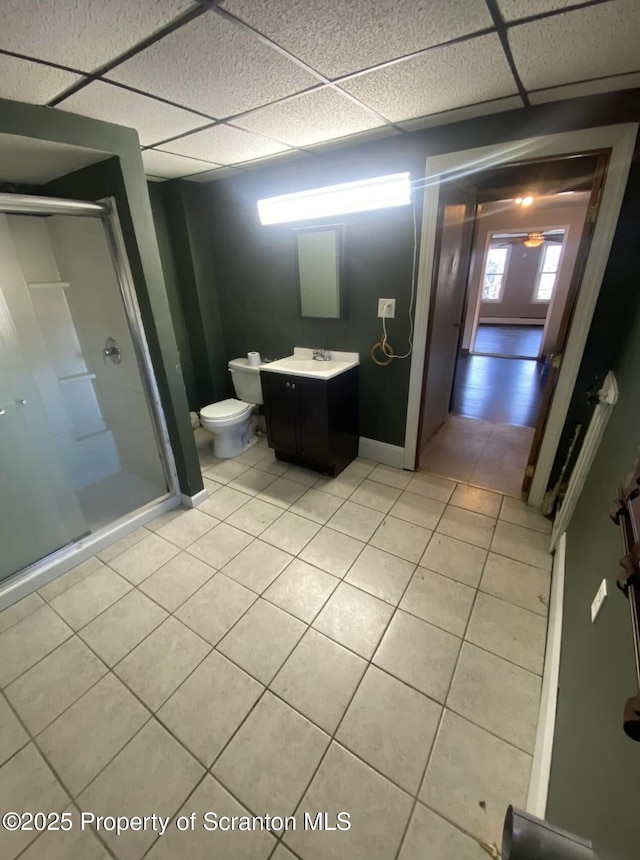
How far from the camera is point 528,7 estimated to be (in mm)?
979

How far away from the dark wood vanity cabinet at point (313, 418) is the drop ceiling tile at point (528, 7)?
5.72 ft

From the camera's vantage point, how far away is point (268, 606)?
174 centimetres

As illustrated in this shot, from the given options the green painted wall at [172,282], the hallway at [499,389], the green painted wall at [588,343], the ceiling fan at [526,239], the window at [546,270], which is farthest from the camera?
the window at [546,270]

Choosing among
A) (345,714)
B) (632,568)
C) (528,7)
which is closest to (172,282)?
(528,7)

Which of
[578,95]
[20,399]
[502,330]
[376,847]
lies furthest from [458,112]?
[502,330]

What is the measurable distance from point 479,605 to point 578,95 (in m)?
2.43

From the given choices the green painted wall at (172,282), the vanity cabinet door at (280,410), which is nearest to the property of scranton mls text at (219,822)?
the vanity cabinet door at (280,410)

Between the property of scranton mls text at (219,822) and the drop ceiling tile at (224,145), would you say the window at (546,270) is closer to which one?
the drop ceiling tile at (224,145)

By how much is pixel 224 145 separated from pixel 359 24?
134 centimetres

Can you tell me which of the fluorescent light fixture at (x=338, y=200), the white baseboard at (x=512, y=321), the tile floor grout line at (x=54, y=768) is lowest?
the tile floor grout line at (x=54, y=768)

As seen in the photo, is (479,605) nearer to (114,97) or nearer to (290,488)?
(290,488)

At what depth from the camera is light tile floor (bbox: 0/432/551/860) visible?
1085 millimetres

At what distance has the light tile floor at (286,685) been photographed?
3.56ft

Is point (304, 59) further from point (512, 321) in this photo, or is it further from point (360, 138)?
point (512, 321)
